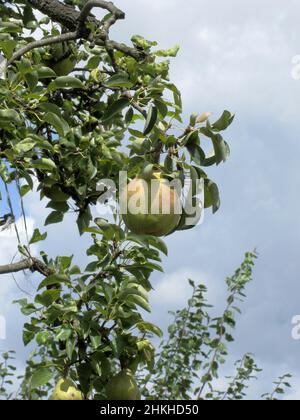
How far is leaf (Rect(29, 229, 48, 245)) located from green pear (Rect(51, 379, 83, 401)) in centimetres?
57

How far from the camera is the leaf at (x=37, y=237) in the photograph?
9.57 ft

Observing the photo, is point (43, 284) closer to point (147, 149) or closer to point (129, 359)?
point (129, 359)

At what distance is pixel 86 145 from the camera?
292cm

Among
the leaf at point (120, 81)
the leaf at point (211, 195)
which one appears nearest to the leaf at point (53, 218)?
the leaf at point (120, 81)

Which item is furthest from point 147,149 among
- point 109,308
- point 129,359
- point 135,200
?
point 129,359

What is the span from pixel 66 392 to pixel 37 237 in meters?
0.62

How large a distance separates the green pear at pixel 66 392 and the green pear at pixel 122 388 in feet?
0.35

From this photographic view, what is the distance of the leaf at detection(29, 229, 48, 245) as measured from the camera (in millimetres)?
2918

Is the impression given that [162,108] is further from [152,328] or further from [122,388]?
[122,388]

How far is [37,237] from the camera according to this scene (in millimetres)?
2934

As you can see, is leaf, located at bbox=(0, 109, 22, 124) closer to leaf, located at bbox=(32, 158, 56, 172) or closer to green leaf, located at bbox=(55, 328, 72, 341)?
leaf, located at bbox=(32, 158, 56, 172)

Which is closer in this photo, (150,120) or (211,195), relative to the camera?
(150,120)

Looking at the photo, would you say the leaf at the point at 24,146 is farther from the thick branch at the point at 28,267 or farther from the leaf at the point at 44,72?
the thick branch at the point at 28,267

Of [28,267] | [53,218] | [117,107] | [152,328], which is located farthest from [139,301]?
[53,218]
